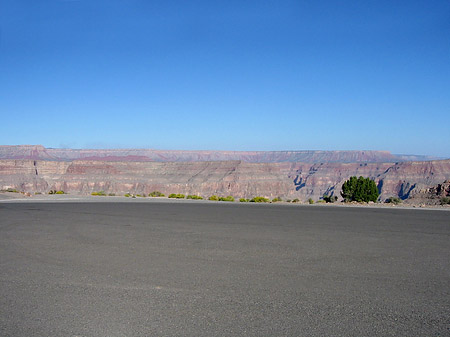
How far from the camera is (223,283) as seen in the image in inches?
304

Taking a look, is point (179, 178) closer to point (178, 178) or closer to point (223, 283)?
point (178, 178)

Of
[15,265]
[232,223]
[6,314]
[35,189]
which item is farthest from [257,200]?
[35,189]

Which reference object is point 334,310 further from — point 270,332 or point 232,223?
point 232,223

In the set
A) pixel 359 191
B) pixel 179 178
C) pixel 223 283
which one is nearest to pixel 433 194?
pixel 359 191

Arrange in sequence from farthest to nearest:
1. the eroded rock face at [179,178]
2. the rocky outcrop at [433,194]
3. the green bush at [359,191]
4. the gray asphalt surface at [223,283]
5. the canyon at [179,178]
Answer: the eroded rock face at [179,178] → the canyon at [179,178] → the green bush at [359,191] → the rocky outcrop at [433,194] → the gray asphalt surface at [223,283]

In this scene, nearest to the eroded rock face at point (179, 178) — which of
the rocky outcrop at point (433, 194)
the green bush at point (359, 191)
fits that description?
the rocky outcrop at point (433, 194)

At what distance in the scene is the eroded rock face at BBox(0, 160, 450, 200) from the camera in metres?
93.9

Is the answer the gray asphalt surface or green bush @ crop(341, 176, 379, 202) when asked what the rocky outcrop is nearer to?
green bush @ crop(341, 176, 379, 202)

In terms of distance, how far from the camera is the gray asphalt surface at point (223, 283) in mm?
5645

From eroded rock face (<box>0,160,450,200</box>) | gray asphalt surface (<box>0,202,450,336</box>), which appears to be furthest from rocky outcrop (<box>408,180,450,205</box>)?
eroded rock face (<box>0,160,450,200</box>)

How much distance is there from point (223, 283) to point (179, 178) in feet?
319

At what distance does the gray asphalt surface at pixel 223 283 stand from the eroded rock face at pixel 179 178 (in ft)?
259

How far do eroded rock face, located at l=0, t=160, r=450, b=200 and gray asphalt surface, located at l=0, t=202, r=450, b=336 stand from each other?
259ft

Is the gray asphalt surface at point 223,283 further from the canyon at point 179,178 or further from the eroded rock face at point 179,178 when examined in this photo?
the eroded rock face at point 179,178
